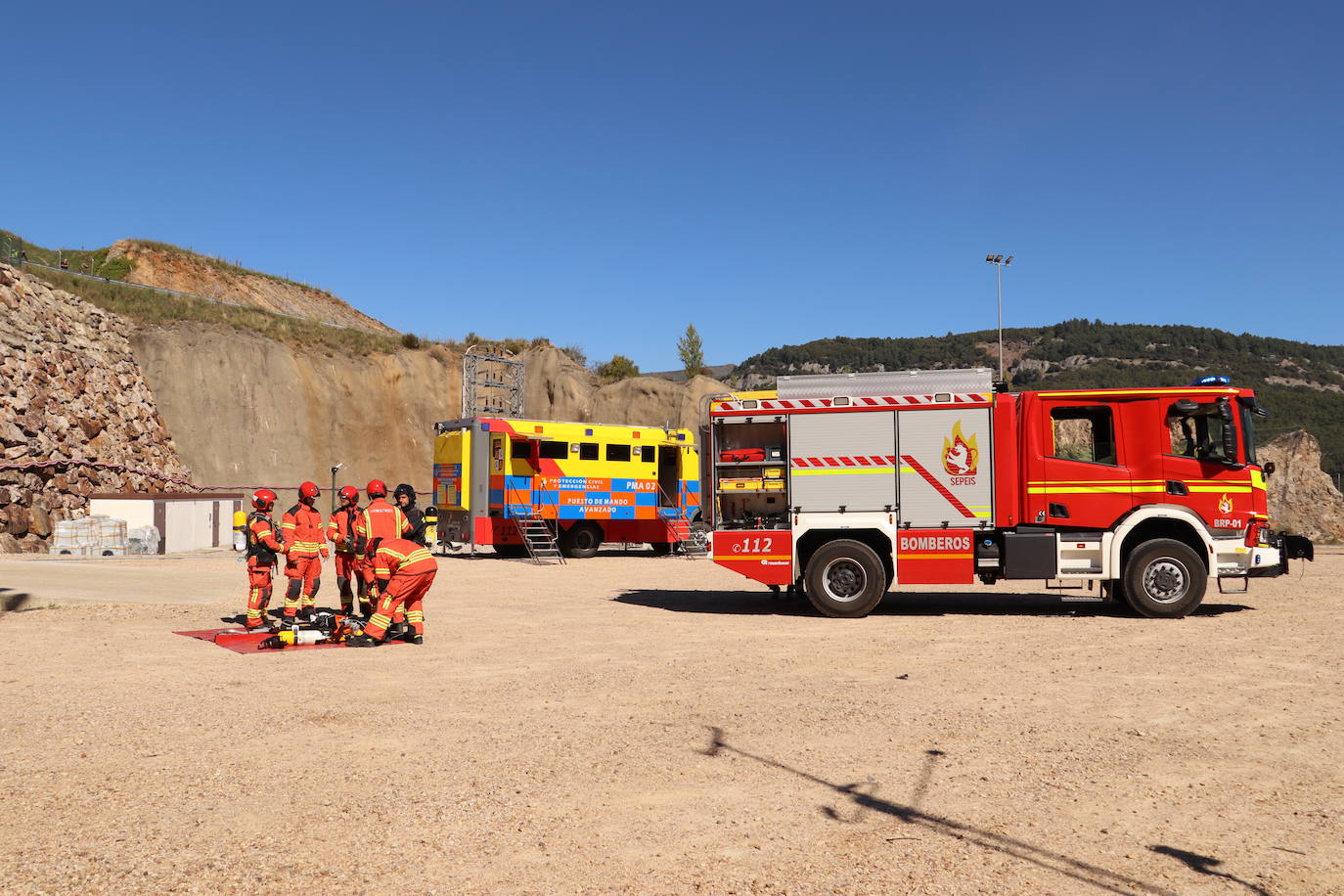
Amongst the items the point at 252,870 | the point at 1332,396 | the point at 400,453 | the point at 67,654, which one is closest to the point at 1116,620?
the point at 252,870

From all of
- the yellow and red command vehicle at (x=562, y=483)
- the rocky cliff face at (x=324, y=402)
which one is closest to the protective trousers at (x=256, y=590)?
the yellow and red command vehicle at (x=562, y=483)

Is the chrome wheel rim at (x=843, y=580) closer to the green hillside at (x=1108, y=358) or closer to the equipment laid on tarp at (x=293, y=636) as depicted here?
the equipment laid on tarp at (x=293, y=636)

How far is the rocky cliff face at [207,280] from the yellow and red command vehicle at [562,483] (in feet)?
112

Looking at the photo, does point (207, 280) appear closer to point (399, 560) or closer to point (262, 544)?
point (262, 544)

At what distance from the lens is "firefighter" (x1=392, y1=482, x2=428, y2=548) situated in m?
10.7

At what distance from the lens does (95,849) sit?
432cm

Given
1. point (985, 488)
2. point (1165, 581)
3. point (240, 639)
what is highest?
point (985, 488)

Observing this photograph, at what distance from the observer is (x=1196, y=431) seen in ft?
40.5

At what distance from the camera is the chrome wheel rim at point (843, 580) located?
12703 millimetres

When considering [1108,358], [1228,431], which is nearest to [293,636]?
[1228,431]

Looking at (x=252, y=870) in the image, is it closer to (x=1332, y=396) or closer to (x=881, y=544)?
(x=881, y=544)

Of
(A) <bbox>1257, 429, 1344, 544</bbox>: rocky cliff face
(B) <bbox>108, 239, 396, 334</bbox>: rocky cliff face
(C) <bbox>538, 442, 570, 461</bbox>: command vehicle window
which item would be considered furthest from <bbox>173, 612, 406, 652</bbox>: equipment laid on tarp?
(B) <bbox>108, 239, 396, 334</bbox>: rocky cliff face

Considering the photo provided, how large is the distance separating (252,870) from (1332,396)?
10411 cm

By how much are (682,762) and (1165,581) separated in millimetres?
8864
